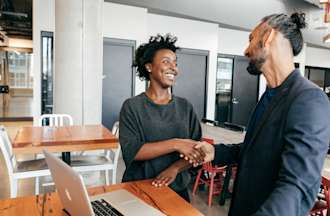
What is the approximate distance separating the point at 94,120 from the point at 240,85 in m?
4.07

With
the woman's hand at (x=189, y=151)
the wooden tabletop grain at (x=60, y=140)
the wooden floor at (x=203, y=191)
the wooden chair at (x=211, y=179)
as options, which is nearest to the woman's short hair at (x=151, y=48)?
the woman's hand at (x=189, y=151)

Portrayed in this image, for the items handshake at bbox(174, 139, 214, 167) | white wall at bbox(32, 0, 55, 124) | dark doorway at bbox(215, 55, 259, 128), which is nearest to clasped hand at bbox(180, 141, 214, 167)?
handshake at bbox(174, 139, 214, 167)

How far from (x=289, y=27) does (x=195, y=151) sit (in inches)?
24.5

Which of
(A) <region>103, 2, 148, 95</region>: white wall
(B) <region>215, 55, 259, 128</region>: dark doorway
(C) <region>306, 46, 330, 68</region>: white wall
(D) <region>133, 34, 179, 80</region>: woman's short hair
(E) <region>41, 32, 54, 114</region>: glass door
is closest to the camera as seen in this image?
(D) <region>133, 34, 179, 80</region>: woman's short hair

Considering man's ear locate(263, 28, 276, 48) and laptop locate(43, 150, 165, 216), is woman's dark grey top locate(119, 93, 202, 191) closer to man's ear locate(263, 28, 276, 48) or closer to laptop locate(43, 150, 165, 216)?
laptop locate(43, 150, 165, 216)

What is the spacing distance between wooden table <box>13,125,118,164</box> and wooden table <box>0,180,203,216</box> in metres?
1.37

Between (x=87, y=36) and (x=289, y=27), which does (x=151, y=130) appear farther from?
(x=87, y=36)

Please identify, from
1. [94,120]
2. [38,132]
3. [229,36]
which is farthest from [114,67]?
[229,36]

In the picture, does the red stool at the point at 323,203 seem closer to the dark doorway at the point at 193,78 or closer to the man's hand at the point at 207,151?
the man's hand at the point at 207,151

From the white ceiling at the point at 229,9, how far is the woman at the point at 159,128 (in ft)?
11.5

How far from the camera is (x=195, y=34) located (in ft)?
19.5

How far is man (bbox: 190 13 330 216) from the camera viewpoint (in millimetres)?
801

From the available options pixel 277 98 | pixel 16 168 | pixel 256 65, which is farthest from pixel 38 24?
pixel 277 98

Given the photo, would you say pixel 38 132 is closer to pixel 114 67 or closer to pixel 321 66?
pixel 114 67
